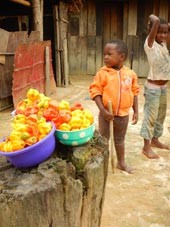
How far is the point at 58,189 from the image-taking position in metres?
1.64

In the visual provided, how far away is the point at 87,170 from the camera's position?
6.03 ft

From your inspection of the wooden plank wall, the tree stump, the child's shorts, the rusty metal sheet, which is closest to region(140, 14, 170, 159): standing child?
the child's shorts

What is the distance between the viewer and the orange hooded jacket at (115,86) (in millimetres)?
3215

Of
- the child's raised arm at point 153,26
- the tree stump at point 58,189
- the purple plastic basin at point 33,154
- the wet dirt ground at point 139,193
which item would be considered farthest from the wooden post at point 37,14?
the purple plastic basin at point 33,154

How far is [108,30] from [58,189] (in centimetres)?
897

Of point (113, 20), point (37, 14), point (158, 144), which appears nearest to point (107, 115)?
point (158, 144)

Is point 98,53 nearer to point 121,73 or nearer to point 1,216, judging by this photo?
point 121,73

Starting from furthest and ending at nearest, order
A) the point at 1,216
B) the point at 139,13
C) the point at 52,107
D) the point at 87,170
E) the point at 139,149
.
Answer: the point at 139,13 < the point at 139,149 < the point at 52,107 < the point at 87,170 < the point at 1,216

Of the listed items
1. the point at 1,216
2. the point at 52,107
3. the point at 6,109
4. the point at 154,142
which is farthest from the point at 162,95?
the point at 6,109

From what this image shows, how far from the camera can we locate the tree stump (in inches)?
61.5

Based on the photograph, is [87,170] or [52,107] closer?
[87,170]

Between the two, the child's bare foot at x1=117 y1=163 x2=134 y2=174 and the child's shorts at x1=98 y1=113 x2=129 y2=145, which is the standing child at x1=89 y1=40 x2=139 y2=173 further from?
the child's bare foot at x1=117 y1=163 x2=134 y2=174

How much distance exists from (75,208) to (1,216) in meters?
0.41

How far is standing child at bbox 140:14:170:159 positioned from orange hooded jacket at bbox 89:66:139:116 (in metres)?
0.61
